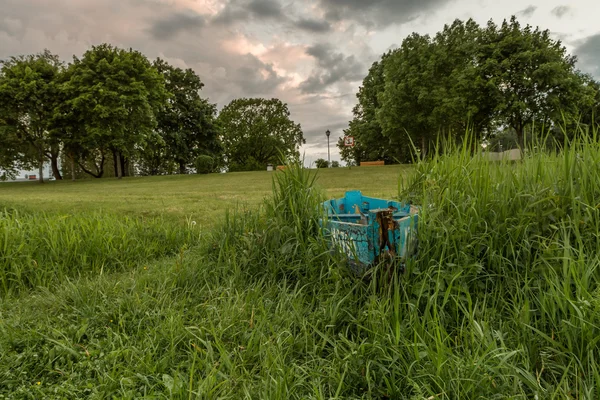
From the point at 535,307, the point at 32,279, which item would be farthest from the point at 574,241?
the point at 32,279

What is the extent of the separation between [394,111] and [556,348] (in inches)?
981

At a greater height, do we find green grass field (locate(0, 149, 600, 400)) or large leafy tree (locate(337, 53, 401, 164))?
large leafy tree (locate(337, 53, 401, 164))

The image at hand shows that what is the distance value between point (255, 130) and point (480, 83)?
3072cm

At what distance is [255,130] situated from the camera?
151 feet

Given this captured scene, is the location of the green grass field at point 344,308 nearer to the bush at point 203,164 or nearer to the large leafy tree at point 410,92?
the large leafy tree at point 410,92

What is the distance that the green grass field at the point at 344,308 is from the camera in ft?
5.51

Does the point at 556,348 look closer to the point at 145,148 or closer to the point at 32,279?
the point at 32,279

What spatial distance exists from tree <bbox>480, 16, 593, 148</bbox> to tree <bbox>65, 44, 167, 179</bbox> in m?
24.6

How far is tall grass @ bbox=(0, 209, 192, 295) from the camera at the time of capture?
3.42 meters

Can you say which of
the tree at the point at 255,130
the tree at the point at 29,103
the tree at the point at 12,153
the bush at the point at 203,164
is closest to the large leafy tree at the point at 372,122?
the tree at the point at 255,130

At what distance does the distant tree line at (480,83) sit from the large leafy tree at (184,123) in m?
20.2

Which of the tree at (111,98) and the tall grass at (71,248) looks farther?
the tree at (111,98)

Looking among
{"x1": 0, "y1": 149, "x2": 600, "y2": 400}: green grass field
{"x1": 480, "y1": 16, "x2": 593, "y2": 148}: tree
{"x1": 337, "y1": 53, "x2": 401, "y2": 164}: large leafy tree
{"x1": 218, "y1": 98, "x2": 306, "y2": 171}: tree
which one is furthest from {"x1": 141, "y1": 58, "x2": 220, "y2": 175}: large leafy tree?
{"x1": 0, "y1": 149, "x2": 600, "y2": 400}: green grass field

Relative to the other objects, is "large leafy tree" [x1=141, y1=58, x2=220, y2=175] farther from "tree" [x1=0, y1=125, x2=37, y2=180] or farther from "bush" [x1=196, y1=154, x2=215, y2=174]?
"tree" [x1=0, y1=125, x2=37, y2=180]
